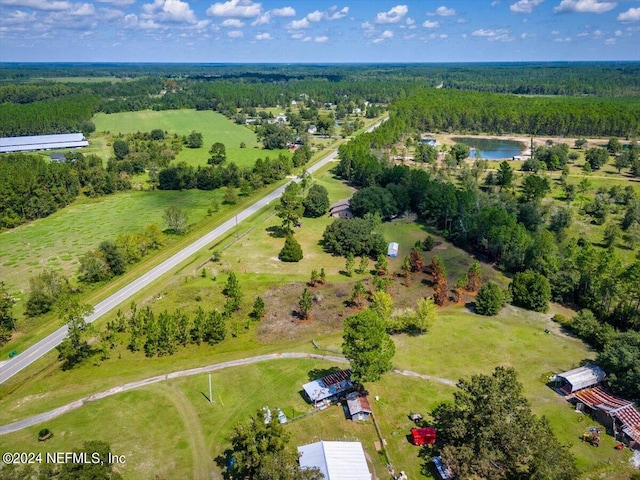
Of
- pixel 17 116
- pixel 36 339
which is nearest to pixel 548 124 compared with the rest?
pixel 36 339

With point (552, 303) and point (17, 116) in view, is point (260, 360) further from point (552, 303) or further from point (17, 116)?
point (17, 116)

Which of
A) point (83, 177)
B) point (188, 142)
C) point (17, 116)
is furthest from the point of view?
point (17, 116)

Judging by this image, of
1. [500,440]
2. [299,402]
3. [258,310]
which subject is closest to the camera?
[500,440]

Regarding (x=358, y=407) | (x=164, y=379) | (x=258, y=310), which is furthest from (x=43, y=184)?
(x=358, y=407)

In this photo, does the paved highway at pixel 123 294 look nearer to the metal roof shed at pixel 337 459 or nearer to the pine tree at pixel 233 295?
the pine tree at pixel 233 295

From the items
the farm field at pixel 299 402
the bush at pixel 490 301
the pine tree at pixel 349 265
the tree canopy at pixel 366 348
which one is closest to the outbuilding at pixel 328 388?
the farm field at pixel 299 402

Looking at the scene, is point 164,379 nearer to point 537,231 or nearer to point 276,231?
point 276,231
